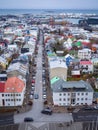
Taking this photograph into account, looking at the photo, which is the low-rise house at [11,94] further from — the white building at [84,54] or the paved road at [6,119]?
the white building at [84,54]

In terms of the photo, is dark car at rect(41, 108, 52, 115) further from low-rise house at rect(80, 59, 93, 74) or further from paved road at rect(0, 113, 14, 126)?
low-rise house at rect(80, 59, 93, 74)

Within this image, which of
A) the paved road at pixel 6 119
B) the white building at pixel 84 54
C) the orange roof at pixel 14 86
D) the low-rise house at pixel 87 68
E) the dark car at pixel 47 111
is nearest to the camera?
the paved road at pixel 6 119

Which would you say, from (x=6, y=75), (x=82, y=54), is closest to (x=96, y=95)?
(x=6, y=75)

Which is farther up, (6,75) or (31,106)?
(6,75)

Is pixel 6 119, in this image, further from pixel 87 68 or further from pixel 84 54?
pixel 84 54

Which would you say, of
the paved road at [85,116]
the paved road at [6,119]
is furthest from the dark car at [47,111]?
the paved road at [6,119]

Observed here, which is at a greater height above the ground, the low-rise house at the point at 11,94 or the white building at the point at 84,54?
the white building at the point at 84,54

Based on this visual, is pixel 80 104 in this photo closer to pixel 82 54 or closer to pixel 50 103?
pixel 50 103

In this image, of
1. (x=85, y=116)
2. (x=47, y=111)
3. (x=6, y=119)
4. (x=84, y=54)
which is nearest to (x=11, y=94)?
(x=6, y=119)
